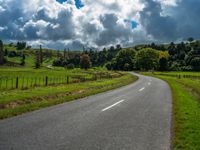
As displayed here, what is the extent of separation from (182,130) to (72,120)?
4.14 m

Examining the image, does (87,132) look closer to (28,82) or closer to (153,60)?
(28,82)

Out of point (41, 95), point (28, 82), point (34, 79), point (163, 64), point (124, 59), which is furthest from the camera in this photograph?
point (124, 59)

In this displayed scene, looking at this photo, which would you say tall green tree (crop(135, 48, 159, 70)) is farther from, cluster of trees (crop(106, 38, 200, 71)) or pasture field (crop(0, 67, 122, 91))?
pasture field (crop(0, 67, 122, 91))

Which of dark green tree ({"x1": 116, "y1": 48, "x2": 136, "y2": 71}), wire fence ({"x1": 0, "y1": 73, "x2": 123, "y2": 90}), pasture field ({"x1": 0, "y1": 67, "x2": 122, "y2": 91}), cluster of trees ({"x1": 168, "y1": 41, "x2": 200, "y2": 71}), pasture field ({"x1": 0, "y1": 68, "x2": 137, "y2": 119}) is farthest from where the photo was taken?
dark green tree ({"x1": 116, "y1": 48, "x2": 136, "y2": 71})

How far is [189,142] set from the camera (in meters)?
7.41

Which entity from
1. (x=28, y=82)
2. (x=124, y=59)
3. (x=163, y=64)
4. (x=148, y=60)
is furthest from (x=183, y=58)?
(x=28, y=82)

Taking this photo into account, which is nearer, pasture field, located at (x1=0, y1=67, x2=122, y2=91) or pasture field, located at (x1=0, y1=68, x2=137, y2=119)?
pasture field, located at (x1=0, y1=68, x2=137, y2=119)

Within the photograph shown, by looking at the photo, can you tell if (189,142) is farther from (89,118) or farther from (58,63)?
(58,63)

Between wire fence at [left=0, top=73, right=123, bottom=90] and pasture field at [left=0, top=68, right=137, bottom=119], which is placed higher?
pasture field at [left=0, top=68, right=137, bottom=119]

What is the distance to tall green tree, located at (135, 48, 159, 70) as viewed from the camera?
122 m

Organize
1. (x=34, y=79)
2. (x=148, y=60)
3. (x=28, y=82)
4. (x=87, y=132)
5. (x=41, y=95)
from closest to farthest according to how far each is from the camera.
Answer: (x=87, y=132), (x=41, y=95), (x=28, y=82), (x=34, y=79), (x=148, y=60)

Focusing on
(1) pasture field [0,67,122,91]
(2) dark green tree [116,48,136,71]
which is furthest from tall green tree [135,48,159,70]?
(1) pasture field [0,67,122,91]

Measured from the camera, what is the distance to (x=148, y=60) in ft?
401

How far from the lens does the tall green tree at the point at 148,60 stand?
122 metres
